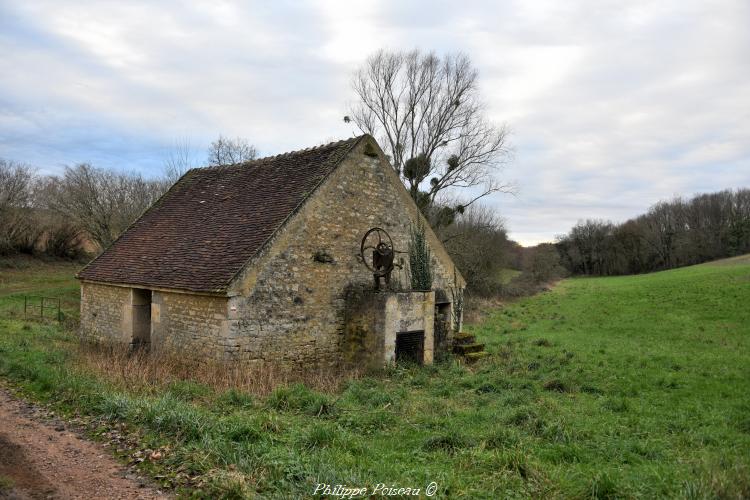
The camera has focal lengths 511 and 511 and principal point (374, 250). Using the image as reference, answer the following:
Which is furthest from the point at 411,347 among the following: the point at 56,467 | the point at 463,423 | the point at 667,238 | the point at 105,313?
the point at 667,238

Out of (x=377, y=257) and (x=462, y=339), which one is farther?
(x=462, y=339)

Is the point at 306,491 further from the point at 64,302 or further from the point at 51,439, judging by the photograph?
the point at 64,302

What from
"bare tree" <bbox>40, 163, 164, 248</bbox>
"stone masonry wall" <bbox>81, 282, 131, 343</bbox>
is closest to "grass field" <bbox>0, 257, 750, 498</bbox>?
"stone masonry wall" <bbox>81, 282, 131, 343</bbox>

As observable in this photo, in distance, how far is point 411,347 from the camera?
13836 millimetres

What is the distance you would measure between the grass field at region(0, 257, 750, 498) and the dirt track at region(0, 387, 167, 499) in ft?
1.23

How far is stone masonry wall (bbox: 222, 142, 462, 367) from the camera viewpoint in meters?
11.3

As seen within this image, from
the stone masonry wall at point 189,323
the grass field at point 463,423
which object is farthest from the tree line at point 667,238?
the stone masonry wall at point 189,323

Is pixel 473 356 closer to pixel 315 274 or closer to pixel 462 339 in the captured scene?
pixel 462 339

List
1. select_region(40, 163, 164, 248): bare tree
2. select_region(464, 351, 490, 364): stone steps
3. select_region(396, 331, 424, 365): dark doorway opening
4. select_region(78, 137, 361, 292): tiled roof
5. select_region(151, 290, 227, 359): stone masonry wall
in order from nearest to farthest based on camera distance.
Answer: select_region(151, 290, 227, 359): stone masonry wall → select_region(78, 137, 361, 292): tiled roof → select_region(396, 331, 424, 365): dark doorway opening → select_region(464, 351, 490, 364): stone steps → select_region(40, 163, 164, 248): bare tree

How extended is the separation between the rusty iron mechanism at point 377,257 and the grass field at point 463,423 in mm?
2455

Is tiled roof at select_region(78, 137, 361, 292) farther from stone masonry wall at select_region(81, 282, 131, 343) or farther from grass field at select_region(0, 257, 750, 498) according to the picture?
grass field at select_region(0, 257, 750, 498)

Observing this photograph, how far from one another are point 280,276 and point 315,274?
1.01 metres

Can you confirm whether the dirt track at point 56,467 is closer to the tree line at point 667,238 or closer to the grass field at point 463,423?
the grass field at point 463,423

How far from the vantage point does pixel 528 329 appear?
22.2m
